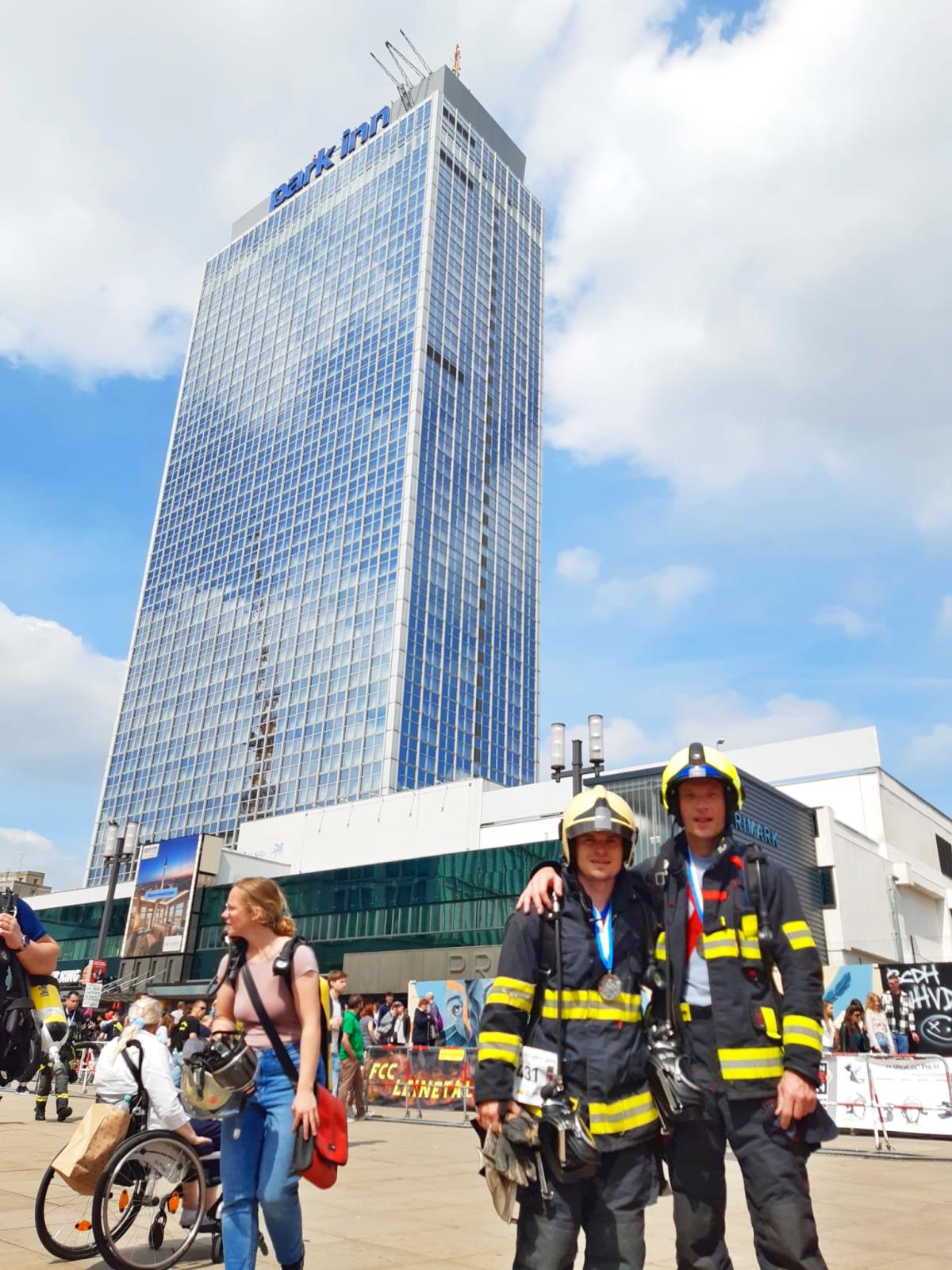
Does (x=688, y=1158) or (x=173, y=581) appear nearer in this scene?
(x=688, y=1158)

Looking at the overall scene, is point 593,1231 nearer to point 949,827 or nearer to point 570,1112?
point 570,1112

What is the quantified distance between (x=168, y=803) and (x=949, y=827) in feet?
260

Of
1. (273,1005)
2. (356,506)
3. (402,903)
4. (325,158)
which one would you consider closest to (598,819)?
(273,1005)

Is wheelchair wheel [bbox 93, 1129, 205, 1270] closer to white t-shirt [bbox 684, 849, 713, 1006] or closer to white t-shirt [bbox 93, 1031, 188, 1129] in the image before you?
white t-shirt [bbox 93, 1031, 188, 1129]

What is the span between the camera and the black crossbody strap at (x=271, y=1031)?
3979mm

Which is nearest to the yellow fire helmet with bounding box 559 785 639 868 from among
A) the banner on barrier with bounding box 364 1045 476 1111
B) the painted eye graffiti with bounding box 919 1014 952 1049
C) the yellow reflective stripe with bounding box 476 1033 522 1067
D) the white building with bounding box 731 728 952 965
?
the yellow reflective stripe with bounding box 476 1033 522 1067

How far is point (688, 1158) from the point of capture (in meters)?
3.35

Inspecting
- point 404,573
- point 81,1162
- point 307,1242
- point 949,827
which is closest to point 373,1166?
point 307,1242

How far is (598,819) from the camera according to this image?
11.5 ft

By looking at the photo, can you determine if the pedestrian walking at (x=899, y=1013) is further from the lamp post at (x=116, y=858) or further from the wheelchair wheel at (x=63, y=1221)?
the lamp post at (x=116, y=858)

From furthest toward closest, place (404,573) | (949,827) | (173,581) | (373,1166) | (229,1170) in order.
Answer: (173,581) → (404,573) → (949,827) → (373,1166) → (229,1170)

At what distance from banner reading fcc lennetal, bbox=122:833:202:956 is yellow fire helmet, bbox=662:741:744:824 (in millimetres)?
46617

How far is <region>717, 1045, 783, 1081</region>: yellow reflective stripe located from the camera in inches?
129

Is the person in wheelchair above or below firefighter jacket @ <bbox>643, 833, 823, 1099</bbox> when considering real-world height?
below
